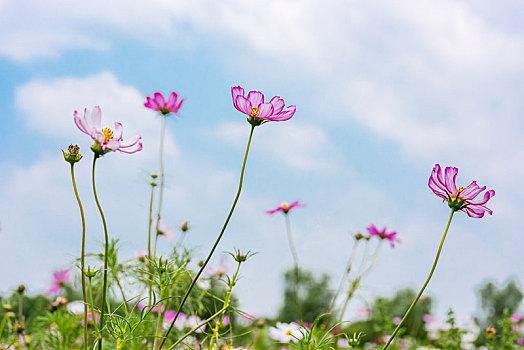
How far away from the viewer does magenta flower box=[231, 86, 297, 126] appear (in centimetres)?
133

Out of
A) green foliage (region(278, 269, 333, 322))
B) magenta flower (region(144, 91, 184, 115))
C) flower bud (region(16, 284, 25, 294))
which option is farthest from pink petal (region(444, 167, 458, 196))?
green foliage (region(278, 269, 333, 322))

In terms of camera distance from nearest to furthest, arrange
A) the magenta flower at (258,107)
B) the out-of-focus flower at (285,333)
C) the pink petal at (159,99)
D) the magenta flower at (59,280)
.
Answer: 1. the magenta flower at (258,107)
2. the out-of-focus flower at (285,333)
3. the pink petal at (159,99)
4. the magenta flower at (59,280)

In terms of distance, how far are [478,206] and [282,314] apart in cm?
983

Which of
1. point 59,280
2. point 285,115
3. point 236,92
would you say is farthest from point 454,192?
point 59,280

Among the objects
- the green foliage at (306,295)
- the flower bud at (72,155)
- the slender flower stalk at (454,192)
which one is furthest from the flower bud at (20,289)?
the green foliage at (306,295)

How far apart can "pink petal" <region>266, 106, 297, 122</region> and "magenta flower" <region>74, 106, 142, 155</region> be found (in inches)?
12.8

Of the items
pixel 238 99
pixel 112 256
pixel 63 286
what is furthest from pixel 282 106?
pixel 63 286

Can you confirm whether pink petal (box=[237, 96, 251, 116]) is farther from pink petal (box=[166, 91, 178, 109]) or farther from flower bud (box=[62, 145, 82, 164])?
pink petal (box=[166, 91, 178, 109])

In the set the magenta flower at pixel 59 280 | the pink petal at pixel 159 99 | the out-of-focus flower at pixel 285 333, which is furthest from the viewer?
the magenta flower at pixel 59 280

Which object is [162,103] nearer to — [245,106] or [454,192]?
[245,106]

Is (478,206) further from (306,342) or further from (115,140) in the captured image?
(115,140)

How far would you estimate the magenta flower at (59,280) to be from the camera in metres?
3.14

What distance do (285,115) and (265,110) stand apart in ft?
0.20

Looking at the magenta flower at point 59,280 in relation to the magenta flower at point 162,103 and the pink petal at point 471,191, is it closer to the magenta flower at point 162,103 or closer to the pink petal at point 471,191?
the magenta flower at point 162,103
